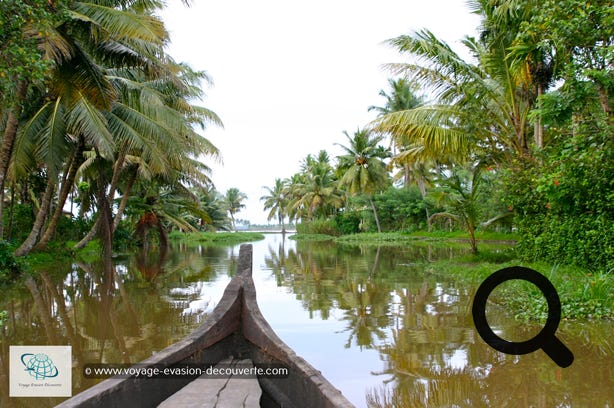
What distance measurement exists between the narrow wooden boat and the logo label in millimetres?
1301

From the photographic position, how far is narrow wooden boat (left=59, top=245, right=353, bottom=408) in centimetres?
211

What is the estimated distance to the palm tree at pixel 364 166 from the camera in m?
27.4

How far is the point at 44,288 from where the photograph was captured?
27.6 ft

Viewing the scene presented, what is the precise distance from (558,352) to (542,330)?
0.08 m

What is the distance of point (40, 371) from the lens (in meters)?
3.69

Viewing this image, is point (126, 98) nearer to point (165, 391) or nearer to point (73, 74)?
point (73, 74)

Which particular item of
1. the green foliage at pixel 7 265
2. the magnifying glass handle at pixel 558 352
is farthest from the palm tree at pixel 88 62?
the magnifying glass handle at pixel 558 352

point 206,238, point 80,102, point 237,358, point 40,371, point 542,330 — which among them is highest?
point 80,102

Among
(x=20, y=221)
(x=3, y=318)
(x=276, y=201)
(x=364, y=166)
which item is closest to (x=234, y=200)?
(x=276, y=201)

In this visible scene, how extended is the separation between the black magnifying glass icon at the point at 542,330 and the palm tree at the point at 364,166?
2591 cm

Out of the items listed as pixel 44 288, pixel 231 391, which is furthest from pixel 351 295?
pixel 44 288

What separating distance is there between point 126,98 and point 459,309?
10.5m

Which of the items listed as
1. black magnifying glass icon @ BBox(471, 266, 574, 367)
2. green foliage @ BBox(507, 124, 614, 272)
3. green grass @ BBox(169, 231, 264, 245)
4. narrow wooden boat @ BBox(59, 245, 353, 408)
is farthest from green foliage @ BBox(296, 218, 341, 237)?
black magnifying glass icon @ BBox(471, 266, 574, 367)

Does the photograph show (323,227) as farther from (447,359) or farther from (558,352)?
(558,352)
